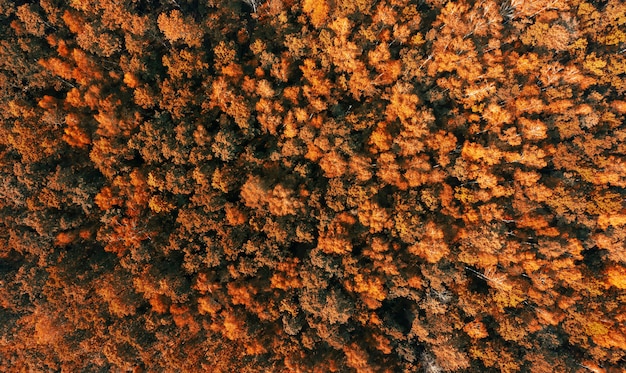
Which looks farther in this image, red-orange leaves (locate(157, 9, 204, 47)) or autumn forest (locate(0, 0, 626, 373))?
red-orange leaves (locate(157, 9, 204, 47))

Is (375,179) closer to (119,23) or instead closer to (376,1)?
(376,1)

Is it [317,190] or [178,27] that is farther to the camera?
[317,190]

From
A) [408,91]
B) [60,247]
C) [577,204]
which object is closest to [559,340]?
[577,204]

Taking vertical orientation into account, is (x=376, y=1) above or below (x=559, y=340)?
above

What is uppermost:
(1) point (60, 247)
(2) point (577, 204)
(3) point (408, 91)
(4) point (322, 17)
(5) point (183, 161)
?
(4) point (322, 17)

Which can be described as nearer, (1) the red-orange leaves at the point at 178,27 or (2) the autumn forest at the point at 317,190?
(2) the autumn forest at the point at 317,190

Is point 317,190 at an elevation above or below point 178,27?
below

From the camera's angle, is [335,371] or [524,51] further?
[524,51]
